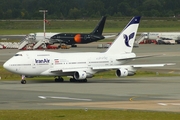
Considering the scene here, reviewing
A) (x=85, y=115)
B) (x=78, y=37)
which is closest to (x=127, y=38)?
(x=85, y=115)

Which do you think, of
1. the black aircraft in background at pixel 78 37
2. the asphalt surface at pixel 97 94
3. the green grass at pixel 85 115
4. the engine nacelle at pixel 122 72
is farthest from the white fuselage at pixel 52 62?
the black aircraft in background at pixel 78 37

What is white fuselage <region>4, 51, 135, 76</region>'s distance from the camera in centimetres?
5841

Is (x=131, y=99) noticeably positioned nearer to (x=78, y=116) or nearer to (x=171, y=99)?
(x=171, y=99)

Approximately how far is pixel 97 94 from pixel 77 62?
531 inches

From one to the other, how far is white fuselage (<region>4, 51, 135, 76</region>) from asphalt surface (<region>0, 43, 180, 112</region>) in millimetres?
1417

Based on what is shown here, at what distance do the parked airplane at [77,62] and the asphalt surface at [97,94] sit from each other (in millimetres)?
1257

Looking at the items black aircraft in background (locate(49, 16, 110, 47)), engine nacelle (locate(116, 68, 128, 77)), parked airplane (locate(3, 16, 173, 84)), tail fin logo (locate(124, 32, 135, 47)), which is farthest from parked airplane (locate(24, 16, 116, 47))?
engine nacelle (locate(116, 68, 128, 77))

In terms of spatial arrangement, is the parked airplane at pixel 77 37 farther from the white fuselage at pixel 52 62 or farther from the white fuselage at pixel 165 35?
the white fuselage at pixel 52 62

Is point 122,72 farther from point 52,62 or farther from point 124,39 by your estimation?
point 52,62

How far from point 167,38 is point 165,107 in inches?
4505

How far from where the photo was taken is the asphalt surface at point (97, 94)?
40.7 m

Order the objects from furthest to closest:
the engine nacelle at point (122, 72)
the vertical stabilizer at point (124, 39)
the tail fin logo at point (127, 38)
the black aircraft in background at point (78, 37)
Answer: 1. the black aircraft in background at point (78, 37)
2. the tail fin logo at point (127, 38)
3. the vertical stabilizer at point (124, 39)
4. the engine nacelle at point (122, 72)

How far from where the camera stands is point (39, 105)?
40875 mm

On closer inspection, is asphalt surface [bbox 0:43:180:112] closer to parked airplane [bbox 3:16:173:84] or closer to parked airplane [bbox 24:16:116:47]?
parked airplane [bbox 3:16:173:84]
